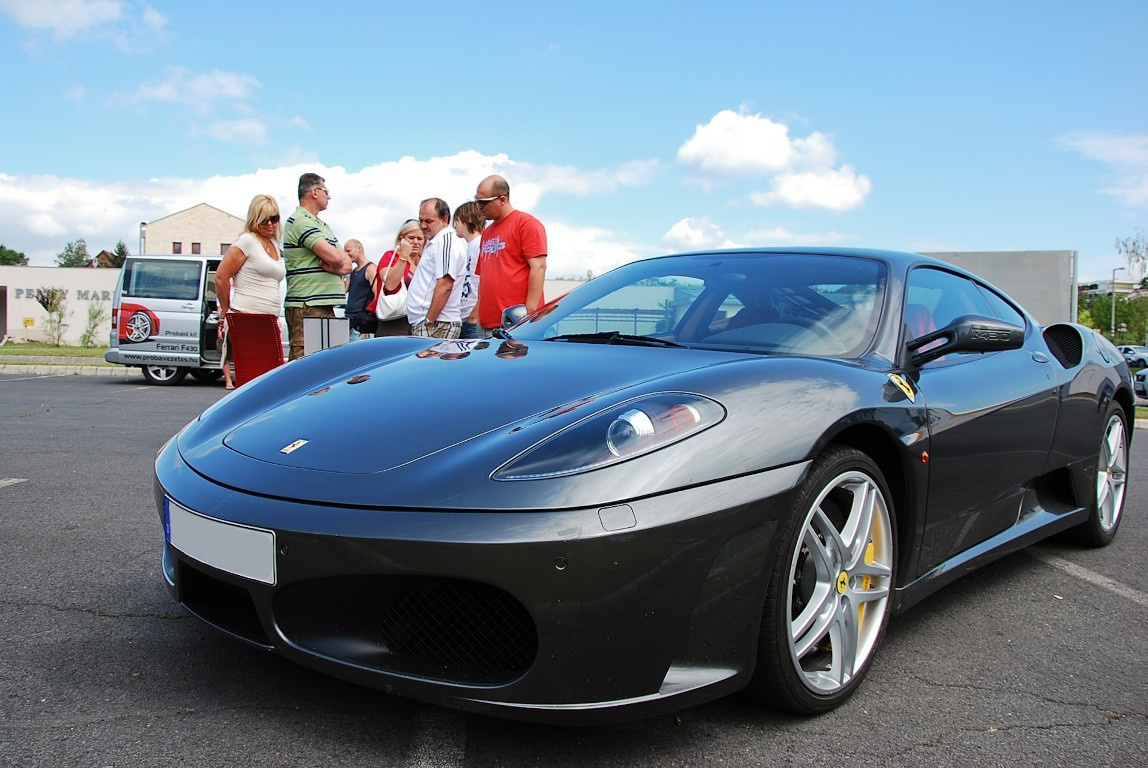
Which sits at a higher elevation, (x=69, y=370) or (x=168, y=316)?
(x=168, y=316)

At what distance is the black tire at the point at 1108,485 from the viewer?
148 inches

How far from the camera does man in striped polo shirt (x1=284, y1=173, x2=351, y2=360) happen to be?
5898mm

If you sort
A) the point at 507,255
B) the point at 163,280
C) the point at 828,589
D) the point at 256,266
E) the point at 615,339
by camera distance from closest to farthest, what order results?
1. the point at 828,589
2. the point at 615,339
3. the point at 507,255
4. the point at 256,266
5. the point at 163,280

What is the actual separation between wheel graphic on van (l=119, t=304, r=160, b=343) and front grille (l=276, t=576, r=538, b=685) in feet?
35.2

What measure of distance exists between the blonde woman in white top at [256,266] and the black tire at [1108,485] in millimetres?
4438

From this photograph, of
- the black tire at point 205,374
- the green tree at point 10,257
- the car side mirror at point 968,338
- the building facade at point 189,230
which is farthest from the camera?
the green tree at point 10,257

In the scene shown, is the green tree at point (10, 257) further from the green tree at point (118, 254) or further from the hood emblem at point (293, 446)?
the hood emblem at point (293, 446)

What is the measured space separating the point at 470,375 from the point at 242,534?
2.53ft

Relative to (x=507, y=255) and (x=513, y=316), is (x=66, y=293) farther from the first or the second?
(x=513, y=316)

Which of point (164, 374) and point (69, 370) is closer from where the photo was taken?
point (164, 374)

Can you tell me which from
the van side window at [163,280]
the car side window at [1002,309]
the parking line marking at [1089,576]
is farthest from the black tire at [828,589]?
the van side window at [163,280]

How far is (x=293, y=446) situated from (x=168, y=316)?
1039 cm

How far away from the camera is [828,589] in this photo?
217 cm

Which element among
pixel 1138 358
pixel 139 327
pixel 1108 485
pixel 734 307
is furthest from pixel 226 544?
pixel 1138 358
